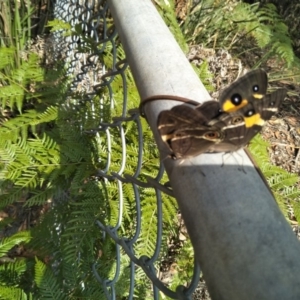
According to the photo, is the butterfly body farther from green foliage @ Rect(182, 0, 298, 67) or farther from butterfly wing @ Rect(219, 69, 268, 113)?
green foliage @ Rect(182, 0, 298, 67)

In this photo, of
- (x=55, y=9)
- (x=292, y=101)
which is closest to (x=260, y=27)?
(x=292, y=101)

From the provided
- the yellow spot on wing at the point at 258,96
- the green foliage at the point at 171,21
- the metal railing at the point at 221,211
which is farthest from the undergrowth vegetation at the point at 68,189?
the yellow spot on wing at the point at 258,96

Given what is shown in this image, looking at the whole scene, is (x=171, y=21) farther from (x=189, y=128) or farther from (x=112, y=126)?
(x=189, y=128)

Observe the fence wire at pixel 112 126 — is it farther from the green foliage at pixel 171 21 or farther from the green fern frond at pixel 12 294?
the green foliage at pixel 171 21

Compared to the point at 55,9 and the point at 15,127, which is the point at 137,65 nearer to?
the point at 15,127

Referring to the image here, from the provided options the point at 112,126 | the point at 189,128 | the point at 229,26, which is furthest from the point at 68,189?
the point at 229,26

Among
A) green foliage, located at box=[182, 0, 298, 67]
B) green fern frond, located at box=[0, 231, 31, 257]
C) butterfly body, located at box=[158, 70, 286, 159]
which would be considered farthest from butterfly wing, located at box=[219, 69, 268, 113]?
green foliage, located at box=[182, 0, 298, 67]
